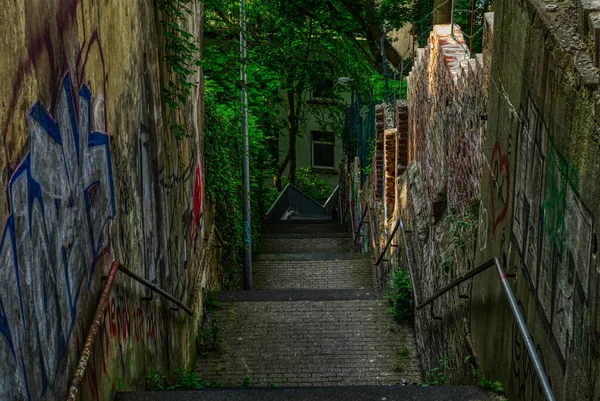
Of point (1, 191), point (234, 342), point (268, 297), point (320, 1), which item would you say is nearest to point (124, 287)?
point (1, 191)

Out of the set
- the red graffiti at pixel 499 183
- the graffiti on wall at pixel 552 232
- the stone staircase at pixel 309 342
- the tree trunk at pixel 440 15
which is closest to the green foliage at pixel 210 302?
the stone staircase at pixel 309 342

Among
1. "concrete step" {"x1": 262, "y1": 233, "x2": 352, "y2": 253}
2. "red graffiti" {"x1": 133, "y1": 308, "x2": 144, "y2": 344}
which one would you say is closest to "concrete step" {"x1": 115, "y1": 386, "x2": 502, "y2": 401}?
"red graffiti" {"x1": 133, "y1": 308, "x2": 144, "y2": 344}

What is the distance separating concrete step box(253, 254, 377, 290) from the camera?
45.1 ft

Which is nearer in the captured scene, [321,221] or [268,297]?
[268,297]

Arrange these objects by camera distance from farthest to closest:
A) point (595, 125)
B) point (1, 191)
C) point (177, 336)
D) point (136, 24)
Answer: point (177, 336) → point (136, 24) → point (595, 125) → point (1, 191)

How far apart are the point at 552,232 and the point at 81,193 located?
252 cm

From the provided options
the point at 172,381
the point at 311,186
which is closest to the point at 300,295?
the point at 172,381

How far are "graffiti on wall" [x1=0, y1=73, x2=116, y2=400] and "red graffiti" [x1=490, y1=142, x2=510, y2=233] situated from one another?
8.50 feet

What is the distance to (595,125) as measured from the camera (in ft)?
10.8

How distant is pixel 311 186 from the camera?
89.1ft

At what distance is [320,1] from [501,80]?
12.0m

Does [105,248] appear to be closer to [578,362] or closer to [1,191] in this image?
[1,191]

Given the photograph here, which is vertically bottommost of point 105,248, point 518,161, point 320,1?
point 105,248

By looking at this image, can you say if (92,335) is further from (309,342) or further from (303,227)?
(303,227)
